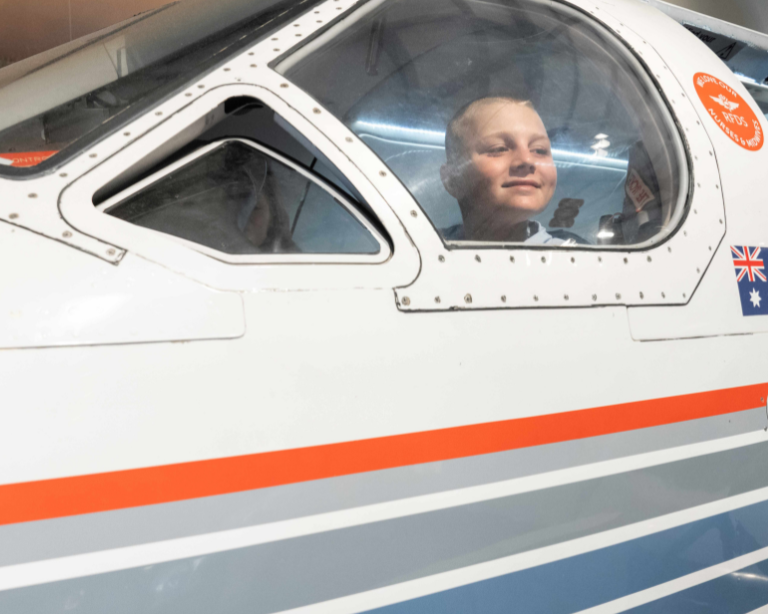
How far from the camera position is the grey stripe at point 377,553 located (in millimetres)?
792

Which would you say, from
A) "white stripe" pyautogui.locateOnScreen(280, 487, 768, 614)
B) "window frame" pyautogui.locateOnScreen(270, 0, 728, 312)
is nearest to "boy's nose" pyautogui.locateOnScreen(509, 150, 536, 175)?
"window frame" pyautogui.locateOnScreen(270, 0, 728, 312)

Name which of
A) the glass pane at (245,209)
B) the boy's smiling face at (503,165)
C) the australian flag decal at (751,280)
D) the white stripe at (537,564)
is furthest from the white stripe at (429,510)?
the boy's smiling face at (503,165)

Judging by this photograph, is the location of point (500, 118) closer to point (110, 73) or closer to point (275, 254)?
point (275, 254)

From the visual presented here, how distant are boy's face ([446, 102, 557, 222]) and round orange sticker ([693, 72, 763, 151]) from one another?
1.96 feet

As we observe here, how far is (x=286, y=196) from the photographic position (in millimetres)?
1062

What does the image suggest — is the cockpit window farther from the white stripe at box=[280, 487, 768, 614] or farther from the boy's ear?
the white stripe at box=[280, 487, 768, 614]

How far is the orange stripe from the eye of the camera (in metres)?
0.76

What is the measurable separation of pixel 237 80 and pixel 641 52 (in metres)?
1.21

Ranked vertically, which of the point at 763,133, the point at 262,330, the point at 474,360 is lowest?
the point at 474,360

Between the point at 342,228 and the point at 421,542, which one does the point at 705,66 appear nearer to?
the point at 342,228

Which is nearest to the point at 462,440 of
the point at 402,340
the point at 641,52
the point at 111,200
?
the point at 402,340

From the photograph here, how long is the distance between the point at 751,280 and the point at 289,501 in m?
1.32

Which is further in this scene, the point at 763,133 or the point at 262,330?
the point at 763,133

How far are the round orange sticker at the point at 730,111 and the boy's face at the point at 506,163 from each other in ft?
1.96
